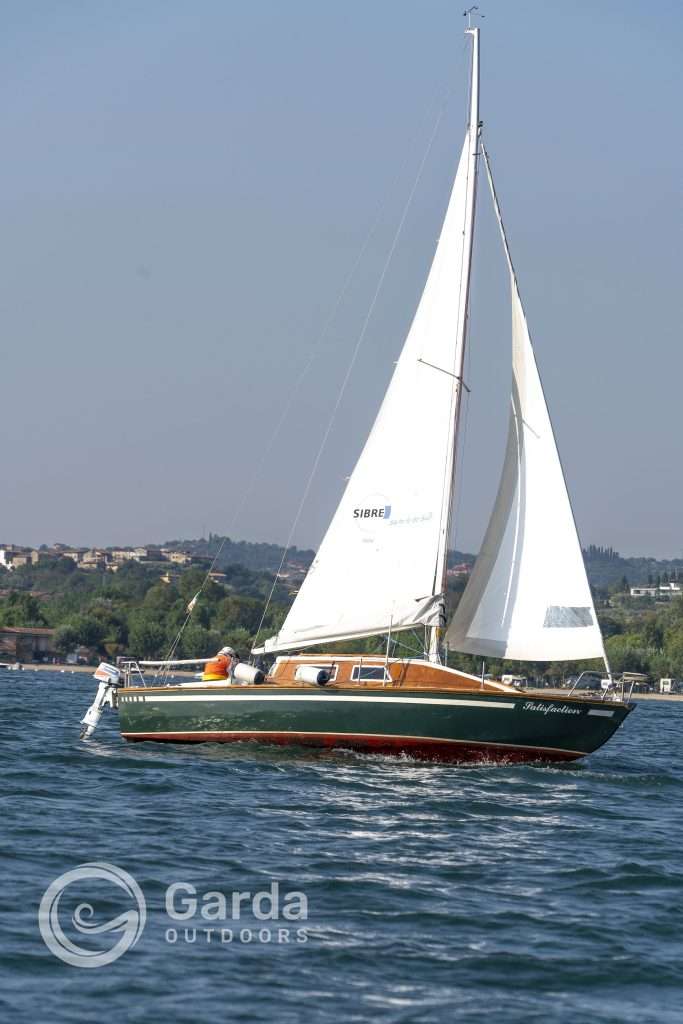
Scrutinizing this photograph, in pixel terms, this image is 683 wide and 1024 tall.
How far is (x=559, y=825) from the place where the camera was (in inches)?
807

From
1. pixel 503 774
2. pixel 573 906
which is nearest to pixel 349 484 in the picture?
pixel 503 774

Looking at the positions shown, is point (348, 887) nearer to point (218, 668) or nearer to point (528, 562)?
point (528, 562)

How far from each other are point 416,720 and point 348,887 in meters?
10.2

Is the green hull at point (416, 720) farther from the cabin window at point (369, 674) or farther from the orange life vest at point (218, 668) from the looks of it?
the orange life vest at point (218, 668)

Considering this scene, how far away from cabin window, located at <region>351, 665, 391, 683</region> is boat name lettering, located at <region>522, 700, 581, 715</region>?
2481 mm

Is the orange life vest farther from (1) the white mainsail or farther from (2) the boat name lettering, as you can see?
(2) the boat name lettering

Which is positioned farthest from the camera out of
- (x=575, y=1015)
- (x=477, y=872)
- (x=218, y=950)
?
(x=477, y=872)

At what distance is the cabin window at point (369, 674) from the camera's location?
87.0ft

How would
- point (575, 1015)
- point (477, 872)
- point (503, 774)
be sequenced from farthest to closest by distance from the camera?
point (503, 774) → point (477, 872) → point (575, 1015)

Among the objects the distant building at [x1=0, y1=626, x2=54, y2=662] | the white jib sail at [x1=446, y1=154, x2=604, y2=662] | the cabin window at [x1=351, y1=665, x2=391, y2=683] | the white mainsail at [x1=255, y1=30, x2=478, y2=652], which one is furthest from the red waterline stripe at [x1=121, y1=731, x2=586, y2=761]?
the distant building at [x1=0, y1=626, x2=54, y2=662]

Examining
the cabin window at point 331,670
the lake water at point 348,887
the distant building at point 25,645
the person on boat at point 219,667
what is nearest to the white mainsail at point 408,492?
the person on boat at point 219,667

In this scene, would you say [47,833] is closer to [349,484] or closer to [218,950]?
[218,950]

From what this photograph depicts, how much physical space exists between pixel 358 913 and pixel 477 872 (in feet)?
9.27

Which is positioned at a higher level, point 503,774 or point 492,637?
point 492,637
